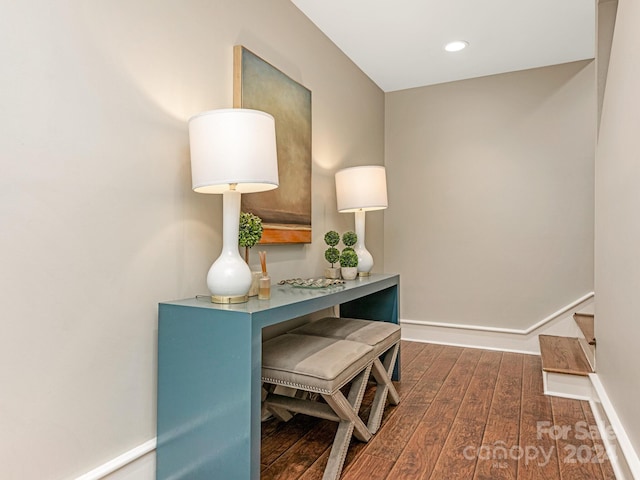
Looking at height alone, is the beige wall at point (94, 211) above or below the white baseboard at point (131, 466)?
above

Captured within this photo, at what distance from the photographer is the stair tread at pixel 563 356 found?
2.44 meters

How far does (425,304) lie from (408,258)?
45cm

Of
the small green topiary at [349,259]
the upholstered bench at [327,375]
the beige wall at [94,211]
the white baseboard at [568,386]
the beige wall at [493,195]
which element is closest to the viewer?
the beige wall at [94,211]

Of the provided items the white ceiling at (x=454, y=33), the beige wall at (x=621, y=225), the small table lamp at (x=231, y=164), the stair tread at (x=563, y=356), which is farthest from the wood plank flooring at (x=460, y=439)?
the white ceiling at (x=454, y=33)

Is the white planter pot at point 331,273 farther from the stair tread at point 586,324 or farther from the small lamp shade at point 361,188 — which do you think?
the stair tread at point 586,324

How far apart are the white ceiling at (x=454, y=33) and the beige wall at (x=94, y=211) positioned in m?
1.07

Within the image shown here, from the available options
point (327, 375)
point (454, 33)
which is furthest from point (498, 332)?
point (327, 375)

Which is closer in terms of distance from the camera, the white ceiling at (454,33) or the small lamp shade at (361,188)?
the white ceiling at (454,33)

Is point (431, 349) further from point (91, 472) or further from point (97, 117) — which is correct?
point (97, 117)

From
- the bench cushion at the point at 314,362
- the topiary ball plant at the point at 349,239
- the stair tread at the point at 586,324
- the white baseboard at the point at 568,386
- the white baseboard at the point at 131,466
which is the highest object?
the topiary ball plant at the point at 349,239

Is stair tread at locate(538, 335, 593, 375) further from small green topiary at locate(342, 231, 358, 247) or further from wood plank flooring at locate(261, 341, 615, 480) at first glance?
small green topiary at locate(342, 231, 358, 247)

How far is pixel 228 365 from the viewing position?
1.36m

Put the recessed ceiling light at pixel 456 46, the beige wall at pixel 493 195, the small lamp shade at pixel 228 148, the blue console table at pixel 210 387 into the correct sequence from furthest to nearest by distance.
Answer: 1. the beige wall at pixel 493 195
2. the recessed ceiling light at pixel 456 46
3. the small lamp shade at pixel 228 148
4. the blue console table at pixel 210 387

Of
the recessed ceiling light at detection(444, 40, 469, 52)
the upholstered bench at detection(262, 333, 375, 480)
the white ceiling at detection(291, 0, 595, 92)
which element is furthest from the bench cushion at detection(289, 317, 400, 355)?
the recessed ceiling light at detection(444, 40, 469, 52)
